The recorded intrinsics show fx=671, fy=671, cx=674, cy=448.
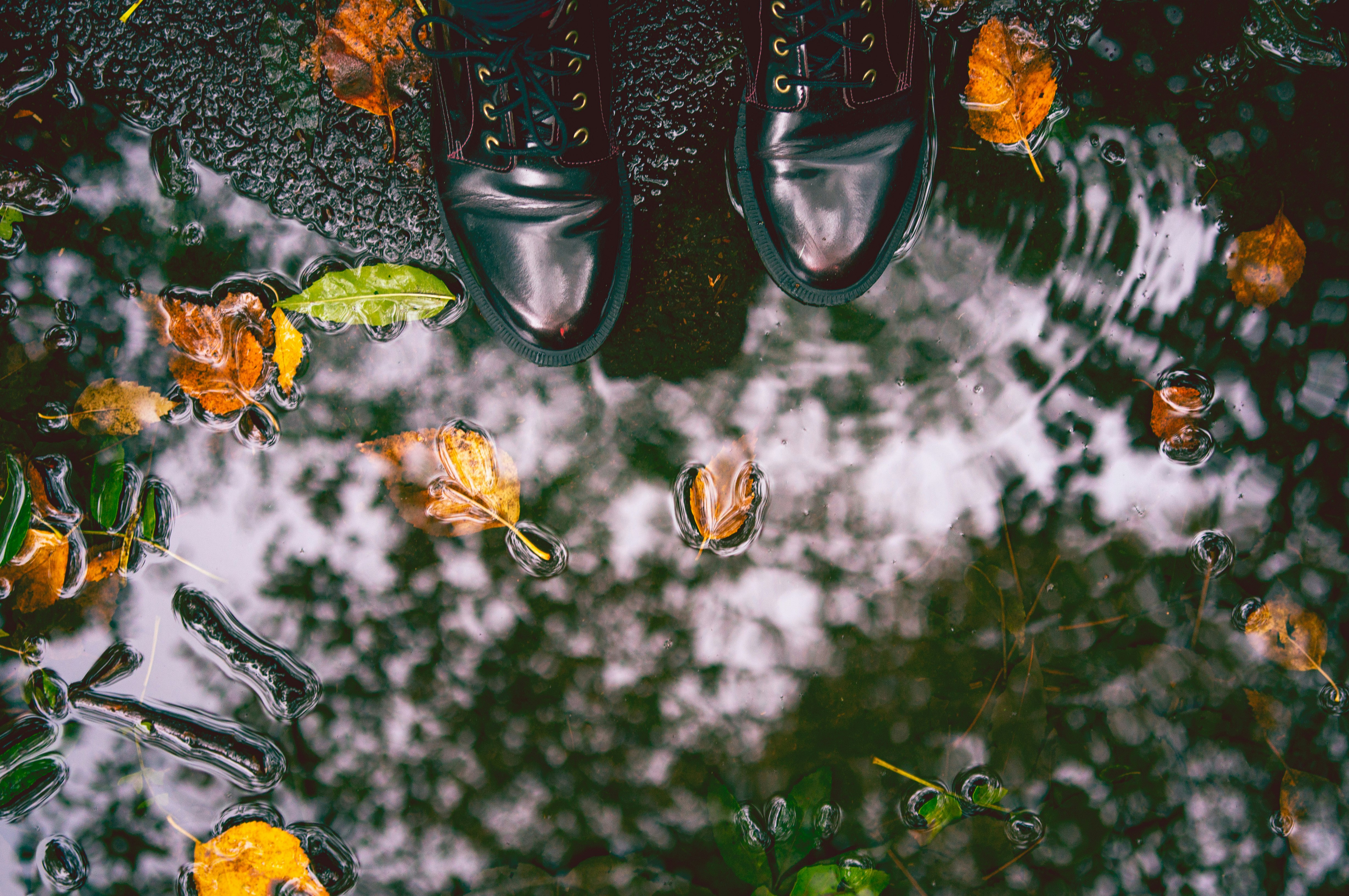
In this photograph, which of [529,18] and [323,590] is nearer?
[529,18]

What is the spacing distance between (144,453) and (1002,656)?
1.52 meters

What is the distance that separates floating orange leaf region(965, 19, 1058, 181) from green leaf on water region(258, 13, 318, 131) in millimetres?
1110

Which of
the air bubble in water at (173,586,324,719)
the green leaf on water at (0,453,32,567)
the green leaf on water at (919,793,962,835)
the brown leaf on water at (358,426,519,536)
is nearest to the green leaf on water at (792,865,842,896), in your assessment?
the green leaf on water at (919,793,962,835)

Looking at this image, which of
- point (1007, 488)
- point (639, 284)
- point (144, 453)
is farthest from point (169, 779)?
point (1007, 488)

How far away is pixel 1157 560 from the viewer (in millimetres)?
1189

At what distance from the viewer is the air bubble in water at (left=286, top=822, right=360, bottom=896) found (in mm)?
1142

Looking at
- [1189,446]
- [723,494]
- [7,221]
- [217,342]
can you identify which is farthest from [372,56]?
[1189,446]

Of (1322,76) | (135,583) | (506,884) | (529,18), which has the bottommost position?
(506,884)

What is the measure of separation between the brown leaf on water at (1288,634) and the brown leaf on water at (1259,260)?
0.54 metres

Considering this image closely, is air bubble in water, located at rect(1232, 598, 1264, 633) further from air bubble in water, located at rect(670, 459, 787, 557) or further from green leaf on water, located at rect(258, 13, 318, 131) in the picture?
green leaf on water, located at rect(258, 13, 318, 131)

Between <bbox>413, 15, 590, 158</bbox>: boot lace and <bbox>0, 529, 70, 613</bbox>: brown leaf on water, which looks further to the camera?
<bbox>0, 529, 70, 613</bbox>: brown leaf on water

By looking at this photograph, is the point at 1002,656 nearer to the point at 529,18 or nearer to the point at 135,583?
the point at 529,18

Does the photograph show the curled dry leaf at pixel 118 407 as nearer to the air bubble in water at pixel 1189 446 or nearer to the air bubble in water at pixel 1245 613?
the air bubble in water at pixel 1189 446

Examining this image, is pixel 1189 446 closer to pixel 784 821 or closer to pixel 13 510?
pixel 784 821
